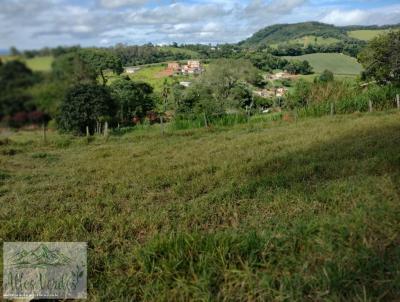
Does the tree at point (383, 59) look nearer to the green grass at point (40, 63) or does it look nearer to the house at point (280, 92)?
the house at point (280, 92)

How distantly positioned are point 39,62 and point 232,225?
8.08 feet

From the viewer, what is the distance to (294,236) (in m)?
3.20

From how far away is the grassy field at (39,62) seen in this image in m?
2.22

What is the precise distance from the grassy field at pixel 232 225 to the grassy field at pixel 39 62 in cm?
86

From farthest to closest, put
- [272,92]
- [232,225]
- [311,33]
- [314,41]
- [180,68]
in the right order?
[311,33]
[314,41]
[272,92]
[180,68]
[232,225]

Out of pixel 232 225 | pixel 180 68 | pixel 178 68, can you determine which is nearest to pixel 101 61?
pixel 232 225

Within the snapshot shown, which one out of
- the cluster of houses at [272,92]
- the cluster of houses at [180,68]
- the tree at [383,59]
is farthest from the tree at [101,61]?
the cluster of houses at [272,92]

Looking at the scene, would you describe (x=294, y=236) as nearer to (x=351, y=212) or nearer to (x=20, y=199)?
(x=351, y=212)

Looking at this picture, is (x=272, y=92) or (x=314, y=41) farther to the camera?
(x=314, y=41)

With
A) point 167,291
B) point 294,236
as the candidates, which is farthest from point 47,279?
point 294,236

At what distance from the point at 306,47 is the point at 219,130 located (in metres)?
44.6

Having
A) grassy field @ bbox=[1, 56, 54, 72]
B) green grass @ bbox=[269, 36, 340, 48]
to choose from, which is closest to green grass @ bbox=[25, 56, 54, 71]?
grassy field @ bbox=[1, 56, 54, 72]

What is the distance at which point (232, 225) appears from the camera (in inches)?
159

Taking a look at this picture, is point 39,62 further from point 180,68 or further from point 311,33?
point 311,33
